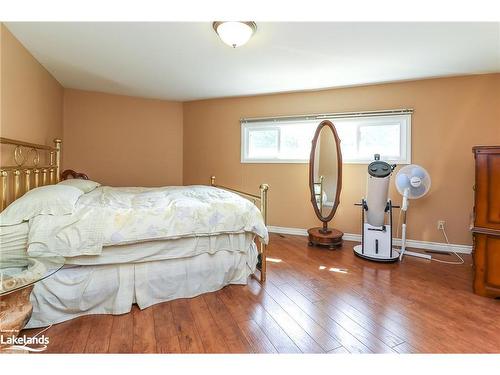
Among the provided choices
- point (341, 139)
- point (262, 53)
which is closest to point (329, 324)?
point (262, 53)

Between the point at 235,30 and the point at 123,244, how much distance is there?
1724mm

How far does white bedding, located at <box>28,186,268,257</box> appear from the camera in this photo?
170 cm

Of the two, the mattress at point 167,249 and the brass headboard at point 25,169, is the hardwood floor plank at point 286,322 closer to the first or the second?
the mattress at point 167,249

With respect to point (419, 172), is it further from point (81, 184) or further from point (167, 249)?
point (81, 184)

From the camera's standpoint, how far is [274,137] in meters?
4.18

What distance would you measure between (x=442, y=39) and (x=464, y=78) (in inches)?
49.9

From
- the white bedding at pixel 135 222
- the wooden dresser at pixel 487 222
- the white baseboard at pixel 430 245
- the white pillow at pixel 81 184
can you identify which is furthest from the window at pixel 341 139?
the white pillow at pixel 81 184

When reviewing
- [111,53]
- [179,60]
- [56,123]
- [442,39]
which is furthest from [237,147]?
[442,39]

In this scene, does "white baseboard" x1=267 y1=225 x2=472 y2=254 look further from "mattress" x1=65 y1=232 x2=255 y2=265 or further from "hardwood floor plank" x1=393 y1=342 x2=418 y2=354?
"hardwood floor plank" x1=393 y1=342 x2=418 y2=354

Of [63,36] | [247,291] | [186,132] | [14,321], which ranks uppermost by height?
[63,36]
